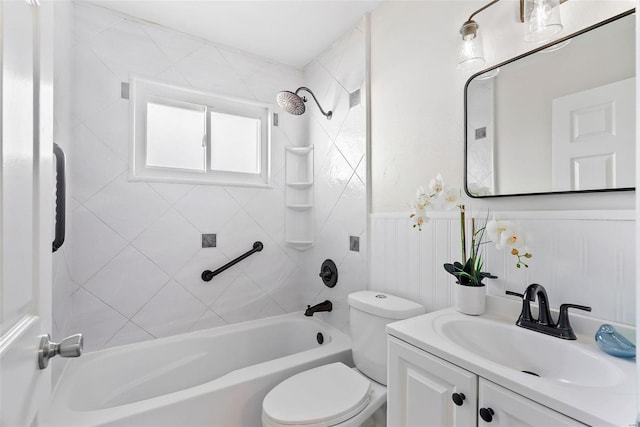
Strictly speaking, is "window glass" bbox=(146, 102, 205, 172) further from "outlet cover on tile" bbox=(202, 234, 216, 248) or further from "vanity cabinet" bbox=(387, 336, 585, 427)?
"vanity cabinet" bbox=(387, 336, 585, 427)

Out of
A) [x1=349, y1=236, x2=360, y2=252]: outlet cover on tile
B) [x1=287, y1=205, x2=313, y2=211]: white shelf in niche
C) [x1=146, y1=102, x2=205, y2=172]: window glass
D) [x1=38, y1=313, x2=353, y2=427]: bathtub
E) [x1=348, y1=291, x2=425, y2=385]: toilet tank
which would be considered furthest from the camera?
[x1=287, y1=205, x2=313, y2=211]: white shelf in niche

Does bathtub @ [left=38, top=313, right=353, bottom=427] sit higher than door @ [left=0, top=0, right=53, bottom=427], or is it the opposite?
door @ [left=0, top=0, right=53, bottom=427]

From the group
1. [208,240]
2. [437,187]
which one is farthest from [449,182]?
[208,240]

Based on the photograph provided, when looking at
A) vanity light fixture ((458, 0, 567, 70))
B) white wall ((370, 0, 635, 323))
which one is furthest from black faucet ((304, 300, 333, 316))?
vanity light fixture ((458, 0, 567, 70))

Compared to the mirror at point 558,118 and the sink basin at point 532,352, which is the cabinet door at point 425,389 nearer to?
the sink basin at point 532,352

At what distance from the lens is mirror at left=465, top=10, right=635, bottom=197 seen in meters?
0.84

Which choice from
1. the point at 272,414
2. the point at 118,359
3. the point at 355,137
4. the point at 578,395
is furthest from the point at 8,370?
the point at 355,137

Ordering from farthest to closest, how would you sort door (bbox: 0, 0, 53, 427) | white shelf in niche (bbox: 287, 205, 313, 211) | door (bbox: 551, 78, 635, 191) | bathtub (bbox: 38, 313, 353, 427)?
white shelf in niche (bbox: 287, 205, 313, 211)
bathtub (bbox: 38, 313, 353, 427)
door (bbox: 551, 78, 635, 191)
door (bbox: 0, 0, 53, 427)

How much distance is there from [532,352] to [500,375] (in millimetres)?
311

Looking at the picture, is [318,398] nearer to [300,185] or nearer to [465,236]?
[465,236]

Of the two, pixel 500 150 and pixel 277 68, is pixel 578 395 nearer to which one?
pixel 500 150

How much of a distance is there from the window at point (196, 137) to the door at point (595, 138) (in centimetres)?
175

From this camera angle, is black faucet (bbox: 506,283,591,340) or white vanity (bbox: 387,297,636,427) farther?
black faucet (bbox: 506,283,591,340)

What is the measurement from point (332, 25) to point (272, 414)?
83.7 inches
